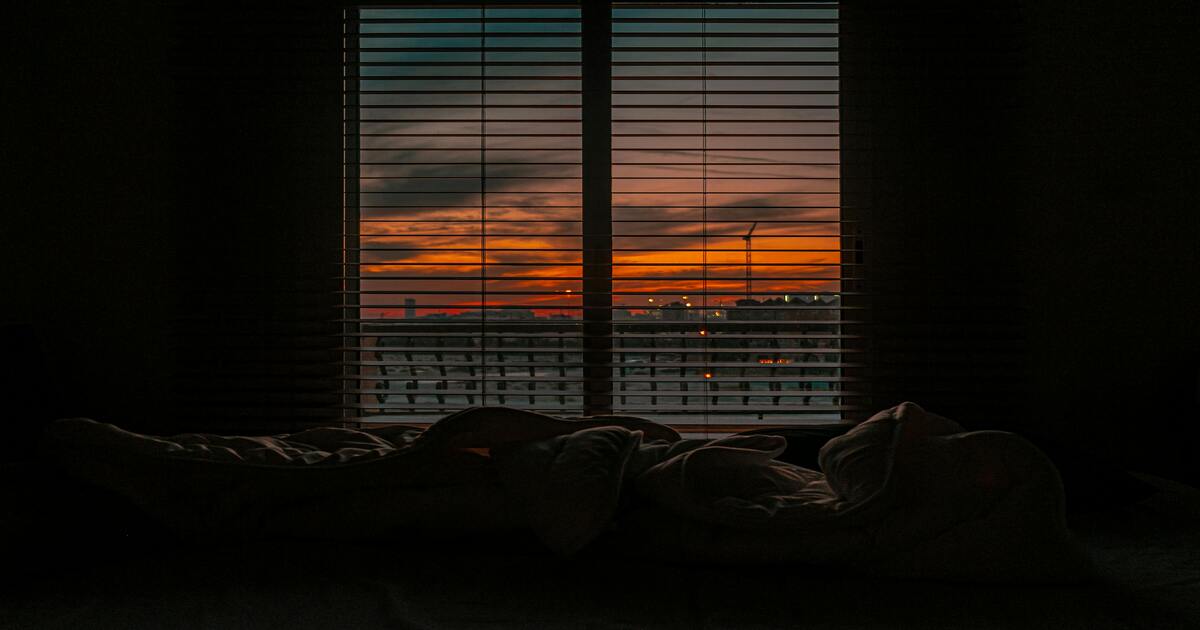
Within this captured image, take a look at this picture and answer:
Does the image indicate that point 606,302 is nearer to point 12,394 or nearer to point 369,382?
point 369,382

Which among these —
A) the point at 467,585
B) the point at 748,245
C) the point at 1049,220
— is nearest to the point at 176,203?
the point at 748,245

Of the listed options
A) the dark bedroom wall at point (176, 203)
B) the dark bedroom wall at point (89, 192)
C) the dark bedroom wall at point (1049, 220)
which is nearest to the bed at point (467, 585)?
the dark bedroom wall at point (1049, 220)

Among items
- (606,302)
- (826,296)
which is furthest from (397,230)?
(826,296)

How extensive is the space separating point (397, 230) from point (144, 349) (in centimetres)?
101

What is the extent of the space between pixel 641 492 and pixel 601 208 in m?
1.96

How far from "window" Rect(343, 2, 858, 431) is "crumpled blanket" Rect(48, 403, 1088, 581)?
66.6 inches

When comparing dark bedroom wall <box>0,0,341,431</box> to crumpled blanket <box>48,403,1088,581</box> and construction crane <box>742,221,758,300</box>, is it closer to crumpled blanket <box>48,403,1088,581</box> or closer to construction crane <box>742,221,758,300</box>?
construction crane <box>742,221,758,300</box>

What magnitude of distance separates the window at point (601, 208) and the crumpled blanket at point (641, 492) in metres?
1.69

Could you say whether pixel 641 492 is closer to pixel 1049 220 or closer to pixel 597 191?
pixel 597 191

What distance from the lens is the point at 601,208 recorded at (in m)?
2.93

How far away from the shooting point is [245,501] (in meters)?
1.11

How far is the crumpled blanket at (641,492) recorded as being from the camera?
0.99 meters

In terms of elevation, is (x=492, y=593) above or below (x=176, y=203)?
below

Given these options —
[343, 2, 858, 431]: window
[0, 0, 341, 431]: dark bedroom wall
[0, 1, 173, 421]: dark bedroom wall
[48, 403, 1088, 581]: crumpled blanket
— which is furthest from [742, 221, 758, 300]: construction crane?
[0, 1, 173, 421]: dark bedroom wall
